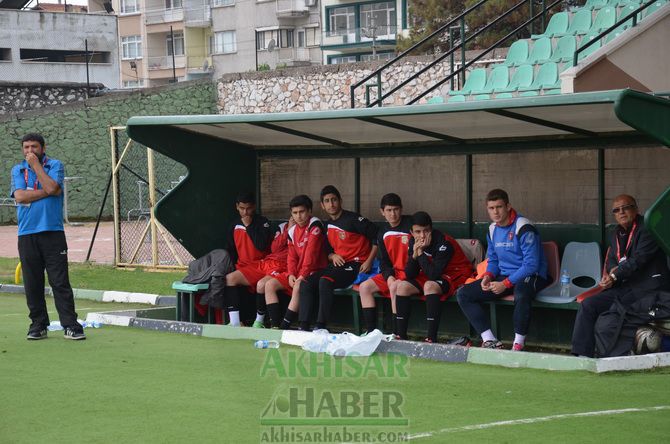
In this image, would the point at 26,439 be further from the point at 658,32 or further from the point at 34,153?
the point at 658,32

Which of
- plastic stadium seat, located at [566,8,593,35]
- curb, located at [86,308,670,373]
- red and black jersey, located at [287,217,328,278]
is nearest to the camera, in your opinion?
curb, located at [86,308,670,373]

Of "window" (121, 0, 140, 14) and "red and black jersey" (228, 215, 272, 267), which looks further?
"window" (121, 0, 140, 14)

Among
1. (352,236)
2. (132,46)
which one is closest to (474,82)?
(352,236)

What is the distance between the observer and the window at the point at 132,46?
75312 mm

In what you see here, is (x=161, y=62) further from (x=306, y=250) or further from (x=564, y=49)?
(x=306, y=250)

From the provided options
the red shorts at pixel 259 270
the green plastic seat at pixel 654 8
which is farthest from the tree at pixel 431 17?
the red shorts at pixel 259 270

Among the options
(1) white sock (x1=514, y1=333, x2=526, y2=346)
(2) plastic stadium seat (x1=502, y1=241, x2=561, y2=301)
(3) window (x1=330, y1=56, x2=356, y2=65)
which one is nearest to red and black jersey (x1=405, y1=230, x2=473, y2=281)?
(2) plastic stadium seat (x1=502, y1=241, x2=561, y2=301)

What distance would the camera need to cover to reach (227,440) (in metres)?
6.38

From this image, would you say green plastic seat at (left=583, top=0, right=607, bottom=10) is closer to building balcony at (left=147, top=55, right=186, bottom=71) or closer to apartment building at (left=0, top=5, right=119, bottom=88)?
apartment building at (left=0, top=5, right=119, bottom=88)

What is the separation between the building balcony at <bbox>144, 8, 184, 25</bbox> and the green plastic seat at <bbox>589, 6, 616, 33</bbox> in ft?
181

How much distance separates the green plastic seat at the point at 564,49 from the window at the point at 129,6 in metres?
58.5

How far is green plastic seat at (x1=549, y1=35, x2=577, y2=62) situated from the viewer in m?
19.2

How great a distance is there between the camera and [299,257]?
11344mm

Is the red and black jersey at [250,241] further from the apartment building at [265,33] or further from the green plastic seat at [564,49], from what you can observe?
the apartment building at [265,33]
